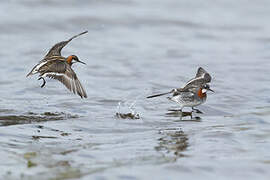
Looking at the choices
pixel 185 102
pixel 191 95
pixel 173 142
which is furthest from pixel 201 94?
pixel 173 142

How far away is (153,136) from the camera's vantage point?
997 cm

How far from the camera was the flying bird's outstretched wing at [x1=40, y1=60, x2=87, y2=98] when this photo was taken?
1151 cm

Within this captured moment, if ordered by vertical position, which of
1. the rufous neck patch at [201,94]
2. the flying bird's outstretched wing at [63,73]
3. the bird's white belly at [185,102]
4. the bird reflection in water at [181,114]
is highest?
the flying bird's outstretched wing at [63,73]

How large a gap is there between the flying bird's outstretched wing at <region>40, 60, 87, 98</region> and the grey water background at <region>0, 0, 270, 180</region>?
57 cm

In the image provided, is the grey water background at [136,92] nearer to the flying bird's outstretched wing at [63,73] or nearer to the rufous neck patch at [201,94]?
the rufous neck patch at [201,94]

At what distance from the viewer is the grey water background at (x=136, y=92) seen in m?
8.30

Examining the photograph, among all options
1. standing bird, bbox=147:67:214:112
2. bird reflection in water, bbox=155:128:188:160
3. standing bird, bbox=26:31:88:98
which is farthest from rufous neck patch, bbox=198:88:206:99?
standing bird, bbox=26:31:88:98

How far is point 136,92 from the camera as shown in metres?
13.9

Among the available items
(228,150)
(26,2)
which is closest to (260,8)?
(26,2)

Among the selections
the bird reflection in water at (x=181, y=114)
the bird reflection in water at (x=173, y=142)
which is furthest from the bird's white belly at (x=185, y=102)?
the bird reflection in water at (x=173, y=142)

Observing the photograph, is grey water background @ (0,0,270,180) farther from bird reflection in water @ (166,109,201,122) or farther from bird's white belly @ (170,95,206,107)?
bird's white belly @ (170,95,206,107)

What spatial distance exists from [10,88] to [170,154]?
6.16m

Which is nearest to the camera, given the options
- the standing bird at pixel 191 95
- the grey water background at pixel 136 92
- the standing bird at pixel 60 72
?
the grey water background at pixel 136 92

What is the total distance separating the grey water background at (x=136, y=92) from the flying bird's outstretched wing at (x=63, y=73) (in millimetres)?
567
